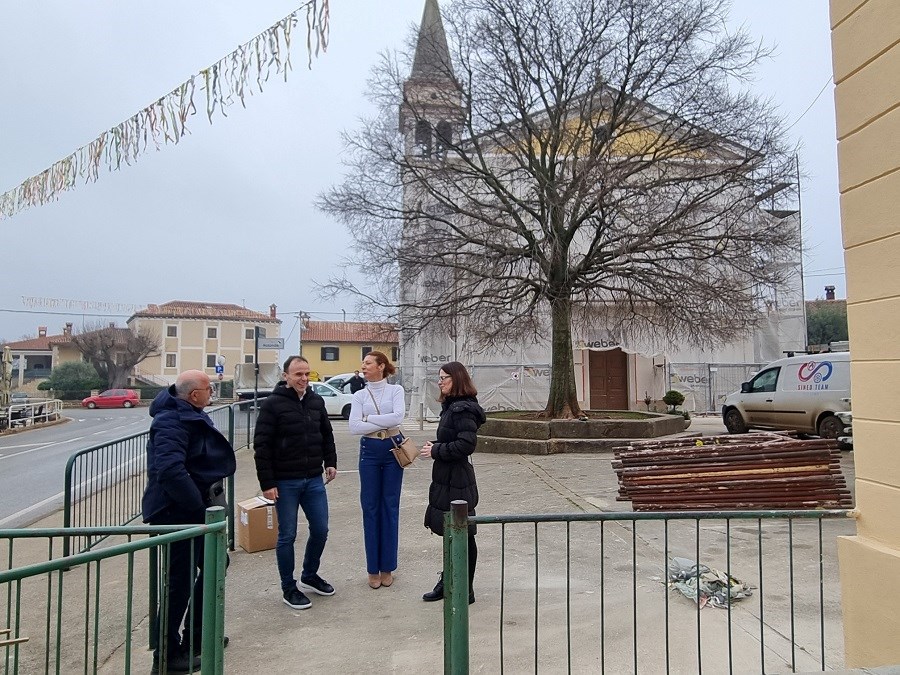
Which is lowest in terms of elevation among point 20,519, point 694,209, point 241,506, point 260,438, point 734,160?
point 20,519

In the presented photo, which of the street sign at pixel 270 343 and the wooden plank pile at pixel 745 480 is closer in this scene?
the wooden plank pile at pixel 745 480

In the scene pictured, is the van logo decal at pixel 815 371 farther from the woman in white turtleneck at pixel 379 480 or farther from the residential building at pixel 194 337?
the residential building at pixel 194 337

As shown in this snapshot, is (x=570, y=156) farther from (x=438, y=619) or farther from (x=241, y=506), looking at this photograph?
(x=438, y=619)

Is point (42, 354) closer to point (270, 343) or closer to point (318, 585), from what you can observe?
point (270, 343)

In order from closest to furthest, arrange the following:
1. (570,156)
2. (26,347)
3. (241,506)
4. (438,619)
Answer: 1. (438,619)
2. (241,506)
3. (570,156)
4. (26,347)

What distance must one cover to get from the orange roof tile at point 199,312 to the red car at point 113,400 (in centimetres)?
1990

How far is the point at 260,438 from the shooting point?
4.33m

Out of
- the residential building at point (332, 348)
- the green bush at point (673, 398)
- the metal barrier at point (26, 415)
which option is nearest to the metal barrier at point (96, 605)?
the green bush at point (673, 398)

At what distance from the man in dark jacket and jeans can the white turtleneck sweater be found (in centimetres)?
106

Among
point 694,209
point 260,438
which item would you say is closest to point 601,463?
point 694,209

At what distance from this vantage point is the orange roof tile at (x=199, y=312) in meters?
64.1

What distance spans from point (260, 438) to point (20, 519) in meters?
6.27

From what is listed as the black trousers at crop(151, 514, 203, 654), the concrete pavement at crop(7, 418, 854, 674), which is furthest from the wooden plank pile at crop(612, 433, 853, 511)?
the black trousers at crop(151, 514, 203, 654)

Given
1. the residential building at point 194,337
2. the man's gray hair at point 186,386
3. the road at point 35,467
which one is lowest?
the road at point 35,467
